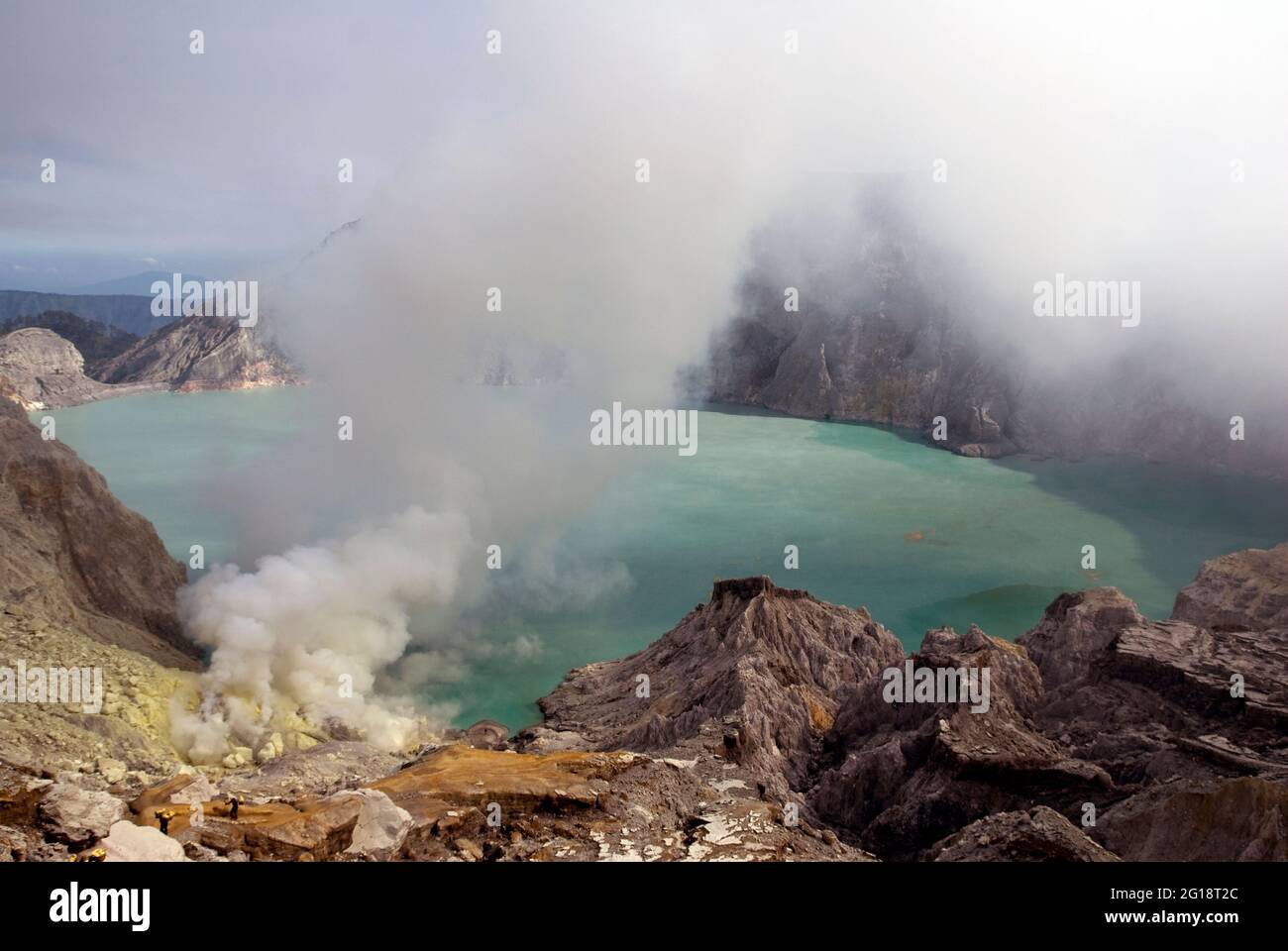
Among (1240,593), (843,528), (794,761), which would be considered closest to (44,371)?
(843,528)

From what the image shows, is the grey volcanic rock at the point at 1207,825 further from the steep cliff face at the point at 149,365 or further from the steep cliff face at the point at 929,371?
the steep cliff face at the point at 149,365

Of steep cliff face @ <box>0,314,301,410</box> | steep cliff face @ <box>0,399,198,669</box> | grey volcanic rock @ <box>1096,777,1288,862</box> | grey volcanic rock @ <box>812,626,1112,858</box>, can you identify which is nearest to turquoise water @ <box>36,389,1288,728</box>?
steep cliff face @ <box>0,399,198,669</box>

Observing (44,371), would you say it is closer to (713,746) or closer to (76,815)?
(713,746)

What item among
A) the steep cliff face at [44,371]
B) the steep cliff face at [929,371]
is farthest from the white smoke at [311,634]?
the steep cliff face at [44,371]

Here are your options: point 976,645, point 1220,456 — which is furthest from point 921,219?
point 976,645

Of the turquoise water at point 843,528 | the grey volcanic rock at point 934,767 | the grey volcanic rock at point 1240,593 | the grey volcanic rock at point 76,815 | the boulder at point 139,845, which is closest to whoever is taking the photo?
the boulder at point 139,845

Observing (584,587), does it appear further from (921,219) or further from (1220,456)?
(921,219)
